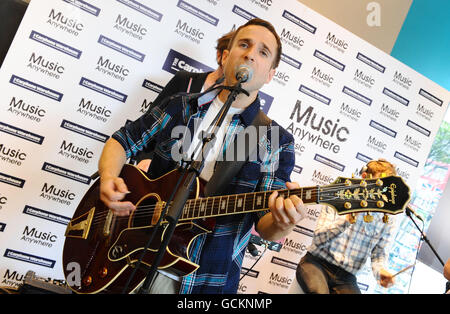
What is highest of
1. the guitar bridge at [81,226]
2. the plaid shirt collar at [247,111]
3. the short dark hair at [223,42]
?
the short dark hair at [223,42]

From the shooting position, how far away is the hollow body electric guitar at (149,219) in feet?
A: 5.85

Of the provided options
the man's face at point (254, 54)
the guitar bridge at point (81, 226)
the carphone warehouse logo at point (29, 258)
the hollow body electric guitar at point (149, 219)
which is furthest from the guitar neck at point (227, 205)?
the carphone warehouse logo at point (29, 258)

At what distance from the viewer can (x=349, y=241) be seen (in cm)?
392

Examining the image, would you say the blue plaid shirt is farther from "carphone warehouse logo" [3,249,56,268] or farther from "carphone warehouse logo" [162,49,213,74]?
"carphone warehouse logo" [3,249,56,268]

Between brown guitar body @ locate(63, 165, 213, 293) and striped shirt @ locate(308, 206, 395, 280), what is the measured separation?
223 centimetres

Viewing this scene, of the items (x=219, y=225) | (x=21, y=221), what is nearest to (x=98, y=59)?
(x=21, y=221)

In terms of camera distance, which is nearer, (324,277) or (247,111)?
(247,111)

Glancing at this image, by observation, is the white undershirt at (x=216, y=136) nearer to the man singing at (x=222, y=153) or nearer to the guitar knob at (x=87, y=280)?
the man singing at (x=222, y=153)

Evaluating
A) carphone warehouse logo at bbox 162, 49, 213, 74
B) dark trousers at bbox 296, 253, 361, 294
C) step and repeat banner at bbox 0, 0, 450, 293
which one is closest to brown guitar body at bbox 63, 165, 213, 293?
step and repeat banner at bbox 0, 0, 450, 293

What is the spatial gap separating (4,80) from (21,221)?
3.99ft

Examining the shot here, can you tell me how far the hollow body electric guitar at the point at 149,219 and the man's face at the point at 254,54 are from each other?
639 mm

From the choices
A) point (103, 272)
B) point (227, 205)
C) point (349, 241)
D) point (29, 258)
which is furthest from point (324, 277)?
point (29, 258)

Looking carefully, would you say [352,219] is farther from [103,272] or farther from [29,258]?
[29,258]

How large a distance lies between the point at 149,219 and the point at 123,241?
0.65 feet
